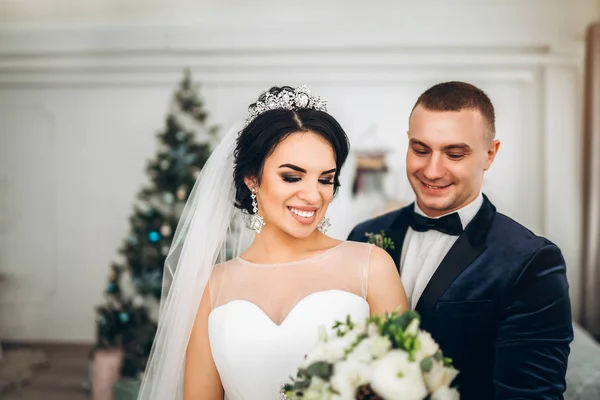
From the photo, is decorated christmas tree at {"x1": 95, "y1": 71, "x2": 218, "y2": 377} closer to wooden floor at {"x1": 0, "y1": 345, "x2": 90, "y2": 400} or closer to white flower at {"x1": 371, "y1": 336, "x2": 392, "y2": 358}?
wooden floor at {"x1": 0, "y1": 345, "x2": 90, "y2": 400}

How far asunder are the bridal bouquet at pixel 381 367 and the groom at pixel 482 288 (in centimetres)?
45

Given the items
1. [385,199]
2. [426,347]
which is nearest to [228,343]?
[426,347]

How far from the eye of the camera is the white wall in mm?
5746

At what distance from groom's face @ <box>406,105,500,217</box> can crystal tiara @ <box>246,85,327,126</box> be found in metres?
0.33

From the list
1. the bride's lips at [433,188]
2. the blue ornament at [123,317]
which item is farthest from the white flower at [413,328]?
the blue ornament at [123,317]

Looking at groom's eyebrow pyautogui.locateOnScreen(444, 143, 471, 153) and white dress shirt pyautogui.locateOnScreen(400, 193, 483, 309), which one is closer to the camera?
groom's eyebrow pyautogui.locateOnScreen(444, 143, 471, 153)

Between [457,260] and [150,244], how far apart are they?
3722 mm

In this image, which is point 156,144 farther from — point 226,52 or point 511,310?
point 511,310

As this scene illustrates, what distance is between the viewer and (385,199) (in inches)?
233

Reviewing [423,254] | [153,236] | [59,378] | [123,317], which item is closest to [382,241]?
[423,254]

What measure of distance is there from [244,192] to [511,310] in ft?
3.07

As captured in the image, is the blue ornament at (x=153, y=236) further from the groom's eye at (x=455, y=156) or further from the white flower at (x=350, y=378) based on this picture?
the white flower at (x=350, y=378)

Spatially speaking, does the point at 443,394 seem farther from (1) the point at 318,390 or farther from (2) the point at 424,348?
(1) the point at 318,390

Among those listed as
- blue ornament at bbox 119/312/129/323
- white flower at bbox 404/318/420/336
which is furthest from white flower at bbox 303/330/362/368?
blue ornament at bbox 119/312/129/323
